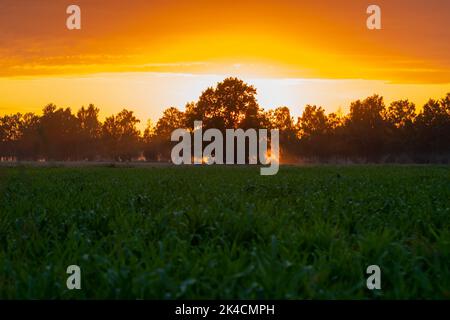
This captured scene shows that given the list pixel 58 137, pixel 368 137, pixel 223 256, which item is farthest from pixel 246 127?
pixel 58 137

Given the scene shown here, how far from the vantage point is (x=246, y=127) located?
84.9 meters

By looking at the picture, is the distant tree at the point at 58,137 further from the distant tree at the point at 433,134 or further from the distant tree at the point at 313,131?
the distant tree at the point at 433,134

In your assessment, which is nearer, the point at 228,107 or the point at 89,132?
the point at 228,107

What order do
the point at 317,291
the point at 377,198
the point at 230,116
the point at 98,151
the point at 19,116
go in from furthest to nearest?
the point at 19,116
the point at 98,151
the point at 230,116
the point at 377,198
the point at 317,291

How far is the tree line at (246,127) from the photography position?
87938 millimetres

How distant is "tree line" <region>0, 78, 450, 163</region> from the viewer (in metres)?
87.9

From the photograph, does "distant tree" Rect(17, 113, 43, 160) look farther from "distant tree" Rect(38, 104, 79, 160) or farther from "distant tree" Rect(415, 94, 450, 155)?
"distant tree" Rect(415, 94, 450, 155)

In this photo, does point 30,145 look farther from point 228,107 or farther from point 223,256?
point 223,256

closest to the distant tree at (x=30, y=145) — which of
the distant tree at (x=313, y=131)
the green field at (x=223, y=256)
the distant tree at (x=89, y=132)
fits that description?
the distant tree at (x=89, y=132)

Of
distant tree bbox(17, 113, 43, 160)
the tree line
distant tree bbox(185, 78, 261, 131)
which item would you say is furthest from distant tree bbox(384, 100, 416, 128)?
distant tree bbox(17, 113, 43, 160)

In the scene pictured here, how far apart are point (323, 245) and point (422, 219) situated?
3.26m
